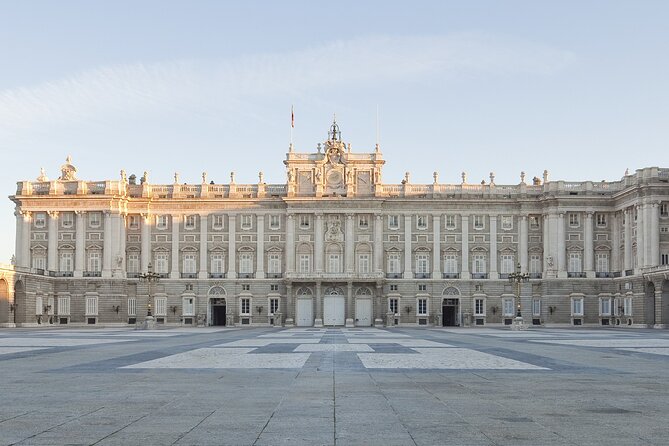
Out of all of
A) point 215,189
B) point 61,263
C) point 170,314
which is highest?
point 215,189

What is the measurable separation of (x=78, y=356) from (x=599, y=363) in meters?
16.1

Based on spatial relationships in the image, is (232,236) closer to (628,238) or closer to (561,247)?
(561,247)

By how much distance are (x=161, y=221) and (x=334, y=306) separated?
2077cm

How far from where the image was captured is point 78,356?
27.1m

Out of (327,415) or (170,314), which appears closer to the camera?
(327,415)

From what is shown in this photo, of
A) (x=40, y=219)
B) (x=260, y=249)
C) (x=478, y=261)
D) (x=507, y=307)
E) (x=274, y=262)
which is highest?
(x=40, y=219)

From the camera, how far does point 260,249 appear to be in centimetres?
8988

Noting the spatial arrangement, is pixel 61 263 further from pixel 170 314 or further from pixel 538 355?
pixel 538 355

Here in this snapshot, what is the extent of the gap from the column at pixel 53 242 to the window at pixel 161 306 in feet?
36.9

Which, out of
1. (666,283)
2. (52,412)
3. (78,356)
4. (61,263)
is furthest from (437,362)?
(61,263)

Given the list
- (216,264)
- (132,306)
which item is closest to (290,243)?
(216,264)

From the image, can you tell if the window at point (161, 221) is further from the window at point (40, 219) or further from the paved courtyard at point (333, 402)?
the paved courtyard at point (333, 402)

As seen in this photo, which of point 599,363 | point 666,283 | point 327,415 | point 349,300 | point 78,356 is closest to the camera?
point 327,415

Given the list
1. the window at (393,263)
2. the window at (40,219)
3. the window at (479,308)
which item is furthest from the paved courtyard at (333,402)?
the window at (40,219)
